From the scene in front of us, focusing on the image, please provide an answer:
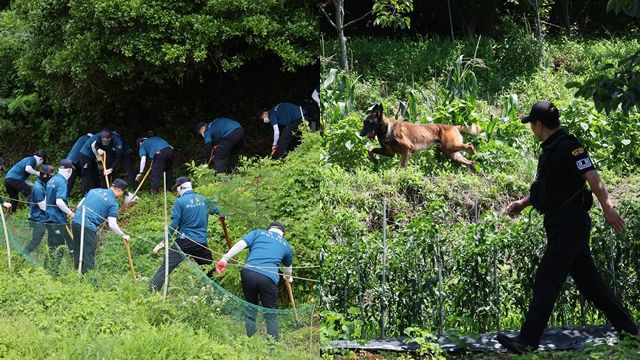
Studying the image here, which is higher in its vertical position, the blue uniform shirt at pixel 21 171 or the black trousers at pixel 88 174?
the black trousers at pixel 88 174

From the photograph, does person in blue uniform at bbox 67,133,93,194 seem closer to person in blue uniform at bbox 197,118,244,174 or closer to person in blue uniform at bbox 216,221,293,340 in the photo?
person in blue uniform at bbox 197,118,244,174

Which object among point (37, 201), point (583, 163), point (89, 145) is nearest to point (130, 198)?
point (89, 145)

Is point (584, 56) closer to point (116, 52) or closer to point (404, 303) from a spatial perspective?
point (404, 303)

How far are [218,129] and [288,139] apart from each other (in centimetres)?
134

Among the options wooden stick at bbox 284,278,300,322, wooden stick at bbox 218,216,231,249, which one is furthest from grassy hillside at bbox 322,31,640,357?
wooden stick at bbox 218,216,231,249

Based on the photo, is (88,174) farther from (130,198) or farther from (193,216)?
(193,216)

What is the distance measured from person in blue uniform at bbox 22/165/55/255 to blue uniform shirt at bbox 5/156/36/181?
0.58 meters

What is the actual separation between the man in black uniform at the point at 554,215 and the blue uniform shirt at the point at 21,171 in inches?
282

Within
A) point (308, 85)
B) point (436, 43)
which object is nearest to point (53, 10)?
point (308, 85)

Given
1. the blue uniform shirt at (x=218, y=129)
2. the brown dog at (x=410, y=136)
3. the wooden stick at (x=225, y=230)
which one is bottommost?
the wooden stick at (x=225, y=230)

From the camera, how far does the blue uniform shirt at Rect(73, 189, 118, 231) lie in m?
7.98

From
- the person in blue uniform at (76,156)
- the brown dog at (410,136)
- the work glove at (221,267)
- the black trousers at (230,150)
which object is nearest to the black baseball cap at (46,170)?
the person in blue uniform at (76,156)

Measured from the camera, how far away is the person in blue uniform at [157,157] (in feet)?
27.7

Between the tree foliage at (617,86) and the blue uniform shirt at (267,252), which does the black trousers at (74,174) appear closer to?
the blue uniform shirt at (267,252)
